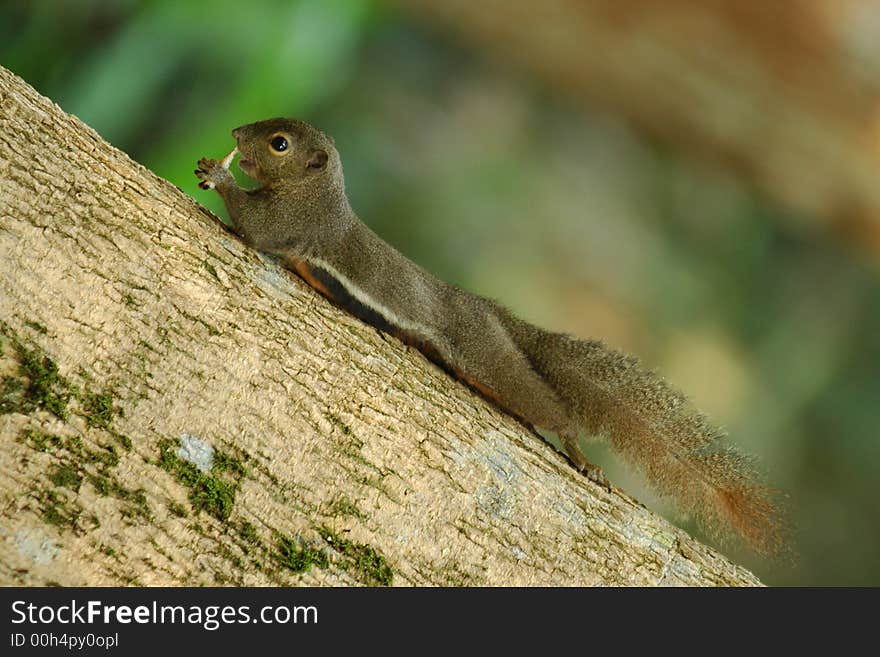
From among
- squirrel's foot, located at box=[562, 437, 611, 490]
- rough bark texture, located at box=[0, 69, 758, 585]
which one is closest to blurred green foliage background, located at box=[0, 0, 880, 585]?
squirrel's foot, located at box=[562, 437, 611, 490]

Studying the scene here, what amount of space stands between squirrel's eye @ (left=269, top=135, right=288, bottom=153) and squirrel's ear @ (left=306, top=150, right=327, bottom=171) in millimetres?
94

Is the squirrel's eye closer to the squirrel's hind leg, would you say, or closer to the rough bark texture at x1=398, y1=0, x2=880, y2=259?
the squirrel's hind leg

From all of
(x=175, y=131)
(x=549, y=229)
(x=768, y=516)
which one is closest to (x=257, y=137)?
(x=175, y=131)

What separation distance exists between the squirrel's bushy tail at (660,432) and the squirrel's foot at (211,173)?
1.04 meters

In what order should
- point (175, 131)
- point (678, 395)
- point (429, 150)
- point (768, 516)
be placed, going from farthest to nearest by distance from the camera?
point (429, 150), point (175, 131), point (678, 395), point (768, 516)

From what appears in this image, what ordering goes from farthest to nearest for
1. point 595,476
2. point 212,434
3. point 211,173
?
1. point 211,173
2. point 595,476
3. point 212,434

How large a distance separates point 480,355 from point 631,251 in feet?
9.97

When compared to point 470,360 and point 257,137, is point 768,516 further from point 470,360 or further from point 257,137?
point 257,137

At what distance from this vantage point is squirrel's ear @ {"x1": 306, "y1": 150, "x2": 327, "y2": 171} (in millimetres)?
2646

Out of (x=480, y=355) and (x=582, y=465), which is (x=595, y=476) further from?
(x=480, y=355)

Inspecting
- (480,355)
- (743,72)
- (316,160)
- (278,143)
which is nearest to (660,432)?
(480,355)

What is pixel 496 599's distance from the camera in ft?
6.30

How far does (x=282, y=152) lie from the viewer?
2.60 metres

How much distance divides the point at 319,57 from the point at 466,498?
2716 millimetres
